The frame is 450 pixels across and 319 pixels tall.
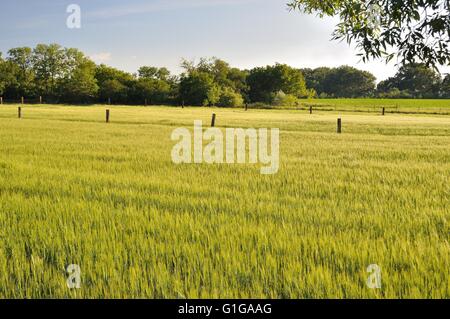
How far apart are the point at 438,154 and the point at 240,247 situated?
13030 millimetres

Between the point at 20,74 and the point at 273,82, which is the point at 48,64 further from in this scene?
the point at 273,82

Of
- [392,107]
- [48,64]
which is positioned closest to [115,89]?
[48,64]

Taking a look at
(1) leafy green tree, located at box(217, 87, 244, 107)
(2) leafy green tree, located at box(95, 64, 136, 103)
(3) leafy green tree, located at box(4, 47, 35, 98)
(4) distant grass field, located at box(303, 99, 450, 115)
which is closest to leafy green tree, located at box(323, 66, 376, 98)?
(4) distant grass field, located at box(303, 99, 450, 115)

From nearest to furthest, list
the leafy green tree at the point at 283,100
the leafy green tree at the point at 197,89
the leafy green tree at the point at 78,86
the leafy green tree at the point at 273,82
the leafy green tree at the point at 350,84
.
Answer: the leafy green tree at the point at 78,86 < the leafy green tree at the point at 197,89 < the leafy green tree at the point at 283,100 < the leafy green tree at the point at 273,82 < the leafy green tree at the point at 350,84

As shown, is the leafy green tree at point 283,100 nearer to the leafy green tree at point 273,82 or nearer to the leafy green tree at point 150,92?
the leafy green tree at point 273,82

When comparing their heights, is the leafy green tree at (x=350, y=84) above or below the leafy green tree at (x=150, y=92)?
above

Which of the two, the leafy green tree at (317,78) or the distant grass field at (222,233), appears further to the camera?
the leafy green tree at (317,78)

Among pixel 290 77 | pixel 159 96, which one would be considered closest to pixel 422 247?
pixel 159 96

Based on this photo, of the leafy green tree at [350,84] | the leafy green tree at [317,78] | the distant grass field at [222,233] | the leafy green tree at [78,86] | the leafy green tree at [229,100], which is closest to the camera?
the distant grass field at [222,233]

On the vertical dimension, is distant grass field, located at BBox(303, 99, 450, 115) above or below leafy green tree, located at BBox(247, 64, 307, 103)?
below

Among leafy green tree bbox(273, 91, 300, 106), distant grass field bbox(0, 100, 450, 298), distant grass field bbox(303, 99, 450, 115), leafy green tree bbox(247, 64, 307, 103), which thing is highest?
leafy green tree bbox(247, 64, 307, 103)

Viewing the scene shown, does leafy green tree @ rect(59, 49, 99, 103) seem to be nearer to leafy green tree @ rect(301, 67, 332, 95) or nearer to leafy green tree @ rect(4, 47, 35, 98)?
leafy green tree @ rect(4, 47, 35, 98)

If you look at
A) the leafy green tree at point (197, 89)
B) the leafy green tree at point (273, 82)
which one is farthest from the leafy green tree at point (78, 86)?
the leafy green tree at point (273, 82)

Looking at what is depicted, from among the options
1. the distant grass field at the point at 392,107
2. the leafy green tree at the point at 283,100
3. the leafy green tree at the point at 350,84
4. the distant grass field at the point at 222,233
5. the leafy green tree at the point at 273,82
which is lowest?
the distant grass field at the point at 222,233
